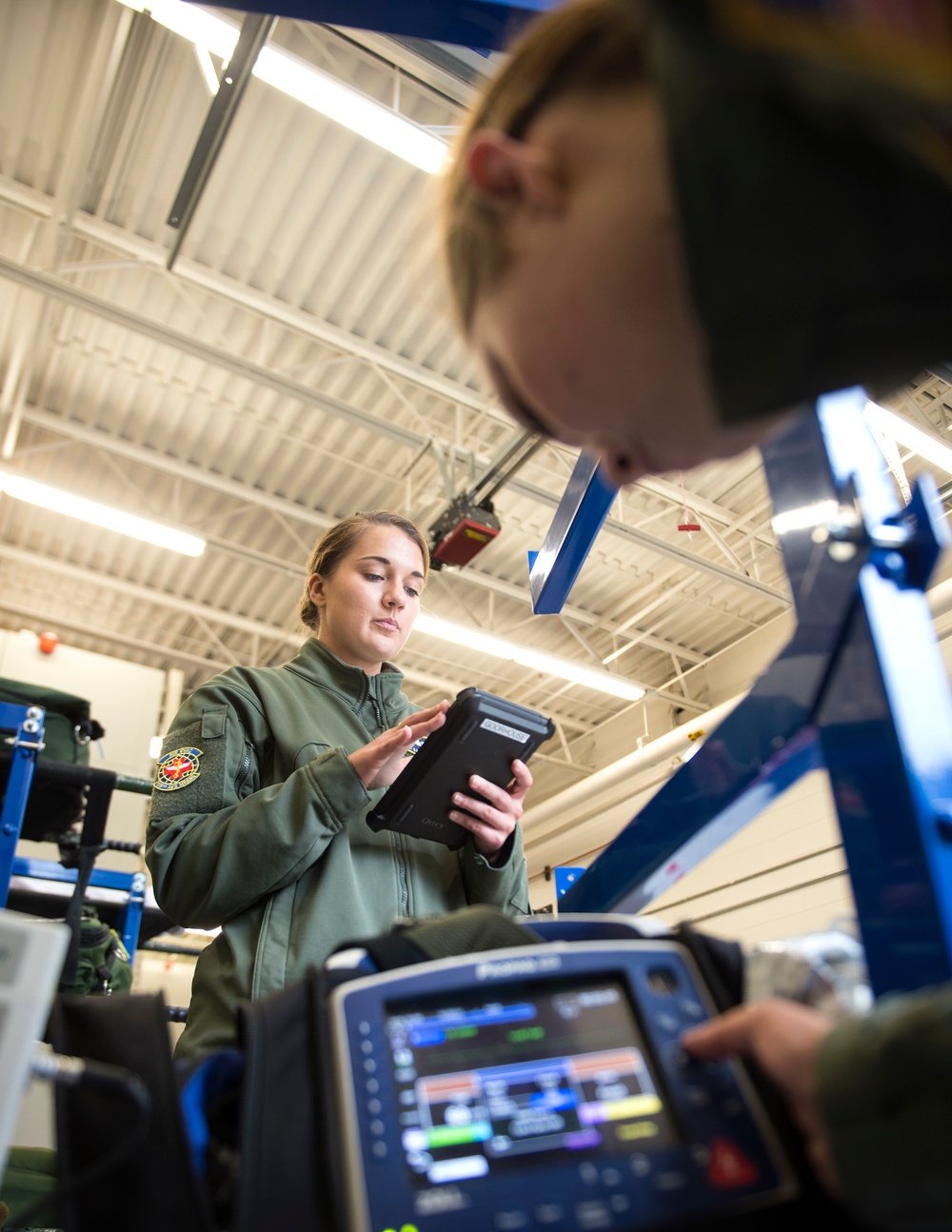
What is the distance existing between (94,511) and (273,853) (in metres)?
5.57

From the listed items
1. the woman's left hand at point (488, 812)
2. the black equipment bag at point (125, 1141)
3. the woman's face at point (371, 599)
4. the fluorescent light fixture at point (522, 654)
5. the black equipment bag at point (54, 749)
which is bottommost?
the black equipment bag at point (125, 1141)

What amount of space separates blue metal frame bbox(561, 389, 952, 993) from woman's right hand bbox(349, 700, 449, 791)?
15.0 inches

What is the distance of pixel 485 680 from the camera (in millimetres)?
9641

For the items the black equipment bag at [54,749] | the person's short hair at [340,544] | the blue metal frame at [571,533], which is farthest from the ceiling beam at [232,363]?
the blue metal frame at [571,533]

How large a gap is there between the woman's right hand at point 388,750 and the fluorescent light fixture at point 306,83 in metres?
3.44

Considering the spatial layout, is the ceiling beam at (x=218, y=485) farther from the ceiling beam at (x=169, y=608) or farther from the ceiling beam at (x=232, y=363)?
the ceiling beam at (x=232, y=363)

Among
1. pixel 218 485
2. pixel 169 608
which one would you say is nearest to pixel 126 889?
pixel 218 485

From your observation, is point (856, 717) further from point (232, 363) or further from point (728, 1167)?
point (232, 363)

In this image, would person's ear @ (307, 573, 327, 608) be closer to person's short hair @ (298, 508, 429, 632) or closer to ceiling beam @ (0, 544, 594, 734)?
person's short hair @ (298, 508, 429, 632)

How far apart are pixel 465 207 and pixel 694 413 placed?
0.19 metres

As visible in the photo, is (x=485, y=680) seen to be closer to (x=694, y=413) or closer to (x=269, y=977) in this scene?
(x=269, y=977)

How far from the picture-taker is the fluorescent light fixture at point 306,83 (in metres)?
3.80

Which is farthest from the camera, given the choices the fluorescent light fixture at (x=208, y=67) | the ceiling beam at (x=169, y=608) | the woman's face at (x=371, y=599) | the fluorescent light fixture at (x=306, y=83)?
the ceiling beam at (x=169, y=608)

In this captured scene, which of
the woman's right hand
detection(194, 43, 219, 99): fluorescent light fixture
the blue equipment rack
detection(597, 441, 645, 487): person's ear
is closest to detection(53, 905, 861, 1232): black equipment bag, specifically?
detection(597, 441, 645, 487): person's ear
